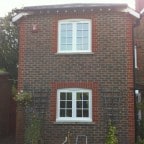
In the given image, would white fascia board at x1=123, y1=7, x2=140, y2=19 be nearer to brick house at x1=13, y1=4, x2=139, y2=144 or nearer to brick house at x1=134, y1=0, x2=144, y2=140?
brick house at x1=13, y1=4, x2=139, y2=144

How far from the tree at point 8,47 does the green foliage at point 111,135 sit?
1310cm

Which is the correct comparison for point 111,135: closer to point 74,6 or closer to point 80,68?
point 80,68

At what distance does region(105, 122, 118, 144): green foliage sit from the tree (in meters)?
13.1

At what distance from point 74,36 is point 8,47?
39.6 feet

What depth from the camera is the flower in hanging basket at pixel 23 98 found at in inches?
592

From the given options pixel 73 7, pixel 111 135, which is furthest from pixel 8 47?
pixel 111 135

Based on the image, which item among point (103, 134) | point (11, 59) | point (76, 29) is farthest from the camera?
point (11, 59)

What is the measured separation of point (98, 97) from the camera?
49.6ft

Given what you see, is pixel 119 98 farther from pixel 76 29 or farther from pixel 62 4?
pixel 62 4

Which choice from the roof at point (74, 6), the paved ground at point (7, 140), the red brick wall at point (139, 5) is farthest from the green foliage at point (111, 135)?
the red brick wall at point (139, 5)

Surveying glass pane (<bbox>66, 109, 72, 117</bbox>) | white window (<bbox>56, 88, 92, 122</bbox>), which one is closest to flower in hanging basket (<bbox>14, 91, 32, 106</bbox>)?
white window (<bbox>56, 88, 92, 122</bbox>)

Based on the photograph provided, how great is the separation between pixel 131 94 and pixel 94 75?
74.8 inches

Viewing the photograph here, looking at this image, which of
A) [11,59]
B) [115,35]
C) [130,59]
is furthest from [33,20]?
[11,59]

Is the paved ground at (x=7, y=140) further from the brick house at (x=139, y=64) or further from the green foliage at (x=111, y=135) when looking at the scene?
the brick house at (x=139, y=64)
